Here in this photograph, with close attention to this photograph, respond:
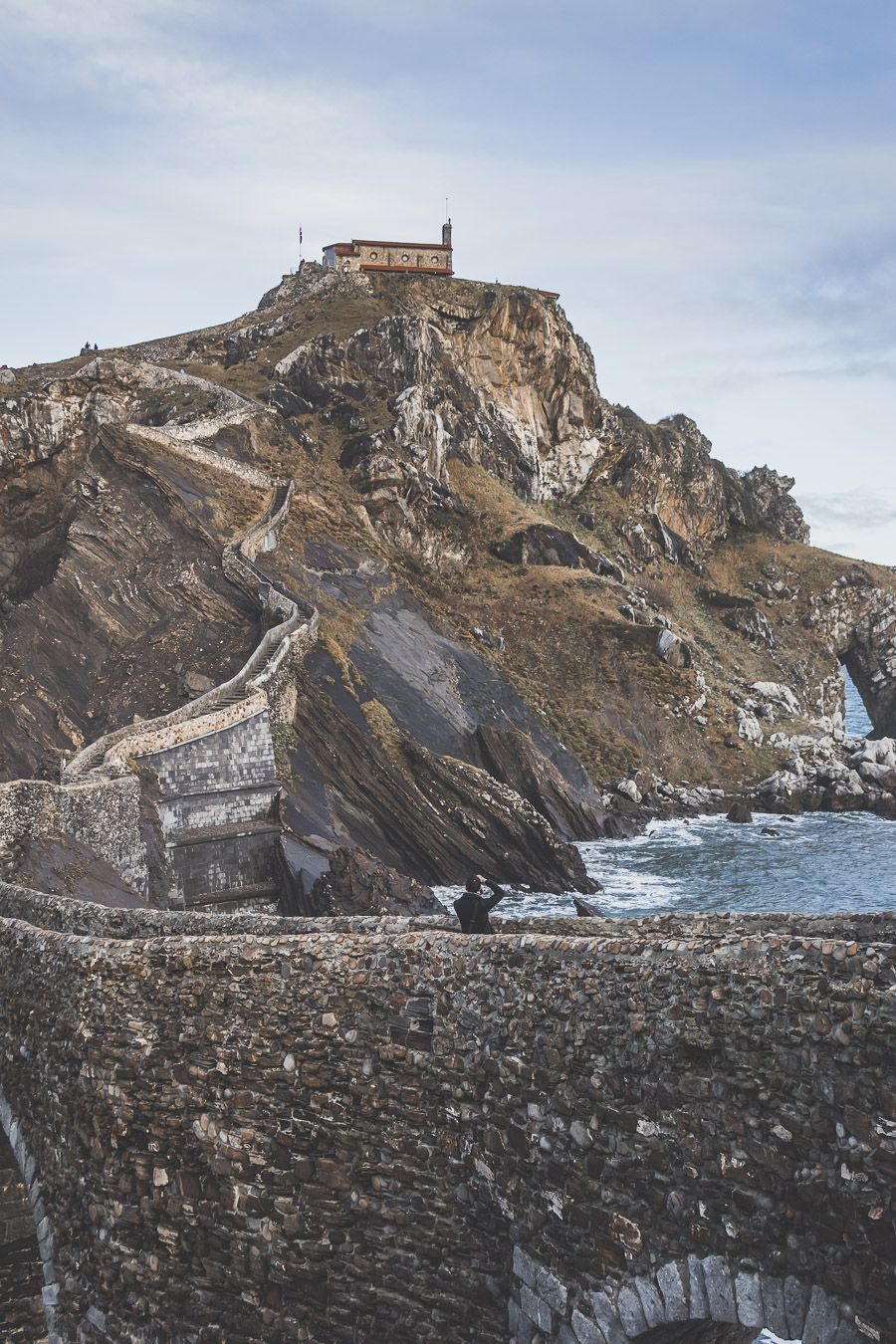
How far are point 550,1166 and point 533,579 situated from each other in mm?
63309

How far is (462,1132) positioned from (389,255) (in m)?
103

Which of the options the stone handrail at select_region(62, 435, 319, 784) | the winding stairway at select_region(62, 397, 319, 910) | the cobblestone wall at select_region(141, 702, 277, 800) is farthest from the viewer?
the cobblestone wall at select_region(141, 702, 277, 800)

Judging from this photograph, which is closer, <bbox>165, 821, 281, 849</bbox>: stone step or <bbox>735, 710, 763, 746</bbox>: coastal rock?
<bbox>165, 821, 281, 849</bbox>: stone step

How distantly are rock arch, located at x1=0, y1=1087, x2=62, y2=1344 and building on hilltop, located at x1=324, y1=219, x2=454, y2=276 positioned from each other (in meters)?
96.3

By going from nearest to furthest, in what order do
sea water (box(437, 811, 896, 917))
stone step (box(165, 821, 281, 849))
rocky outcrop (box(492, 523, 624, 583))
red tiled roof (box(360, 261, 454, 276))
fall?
1. stone step (box(165, 821, 281, 849))
2. sea water (box(437, 811, 896, 917))
3. rocky outcrop (box(492, 523, 624, 583))
4. red tiled roof (box(360, 261, 454, 276))

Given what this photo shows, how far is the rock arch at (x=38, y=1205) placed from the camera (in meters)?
10.5

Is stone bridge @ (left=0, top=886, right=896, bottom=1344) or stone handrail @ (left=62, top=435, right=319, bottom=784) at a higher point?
stone handrail @ (left=62, top=435, right=319, bottom=784)

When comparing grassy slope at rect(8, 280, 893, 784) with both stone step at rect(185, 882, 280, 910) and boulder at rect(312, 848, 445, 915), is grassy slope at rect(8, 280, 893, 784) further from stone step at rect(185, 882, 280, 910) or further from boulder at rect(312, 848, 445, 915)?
boulder at rect(312, 848, 445, 915)

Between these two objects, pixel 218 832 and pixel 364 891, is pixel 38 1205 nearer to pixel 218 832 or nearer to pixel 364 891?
pixel 364 891

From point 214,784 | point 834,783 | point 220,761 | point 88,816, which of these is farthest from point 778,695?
point 88,816

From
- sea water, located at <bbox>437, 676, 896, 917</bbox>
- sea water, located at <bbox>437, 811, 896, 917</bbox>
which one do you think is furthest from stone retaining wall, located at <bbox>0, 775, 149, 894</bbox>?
sea water, located at <bbox>437, 676, 896, 917</bbox>

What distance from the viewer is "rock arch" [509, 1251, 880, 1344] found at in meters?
6.18

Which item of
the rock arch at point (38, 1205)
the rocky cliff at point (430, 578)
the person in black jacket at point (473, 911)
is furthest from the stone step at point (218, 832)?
the person in black jacket at point (473, 911)

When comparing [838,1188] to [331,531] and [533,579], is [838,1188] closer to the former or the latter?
[331,531]
